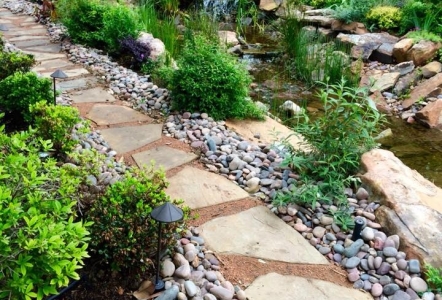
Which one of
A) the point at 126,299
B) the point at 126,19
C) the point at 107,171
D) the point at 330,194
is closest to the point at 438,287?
the point at 330,194

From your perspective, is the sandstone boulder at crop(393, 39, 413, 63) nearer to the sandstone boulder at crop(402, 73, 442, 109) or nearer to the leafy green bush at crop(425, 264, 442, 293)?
the sandstone boulder at crop(402, 73, 442, 109)

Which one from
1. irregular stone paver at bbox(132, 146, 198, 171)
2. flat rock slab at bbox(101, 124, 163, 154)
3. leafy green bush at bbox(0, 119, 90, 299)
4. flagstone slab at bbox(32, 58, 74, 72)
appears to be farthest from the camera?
flagstone slab at bbox(32, 58, 74, 72)

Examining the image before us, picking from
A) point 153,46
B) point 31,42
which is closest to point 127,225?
point 153,46

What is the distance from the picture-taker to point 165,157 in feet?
10.1

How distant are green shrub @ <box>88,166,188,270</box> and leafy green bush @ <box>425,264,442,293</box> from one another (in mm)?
1222

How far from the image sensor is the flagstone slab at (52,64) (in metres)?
4.72

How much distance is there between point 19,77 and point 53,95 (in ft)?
0.84

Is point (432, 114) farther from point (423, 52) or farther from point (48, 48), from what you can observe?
point (48, 48)

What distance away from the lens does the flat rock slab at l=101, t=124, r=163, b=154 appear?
318 centimetres

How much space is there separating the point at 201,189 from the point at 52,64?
9.98 feet

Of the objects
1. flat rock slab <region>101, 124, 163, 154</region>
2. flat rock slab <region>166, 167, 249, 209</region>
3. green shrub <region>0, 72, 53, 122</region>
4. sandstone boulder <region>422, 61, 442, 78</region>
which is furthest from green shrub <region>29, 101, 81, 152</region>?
sandstone boulder <region>422, 61, 442, 78</region>

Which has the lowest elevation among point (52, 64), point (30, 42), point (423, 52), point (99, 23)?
point (52, 64)

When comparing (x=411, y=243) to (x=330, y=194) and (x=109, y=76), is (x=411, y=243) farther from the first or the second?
(x=109, y=76)

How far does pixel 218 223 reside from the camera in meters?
2.43
